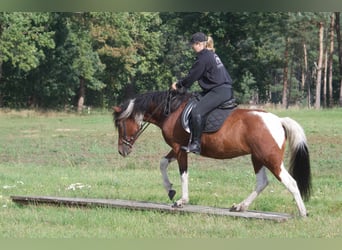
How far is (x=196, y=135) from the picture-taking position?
812 centimetres

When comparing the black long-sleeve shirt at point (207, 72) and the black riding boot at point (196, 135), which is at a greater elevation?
the black long-sleeve shirt at point (207, 72)

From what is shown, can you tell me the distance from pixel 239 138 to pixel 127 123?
70.7 inches

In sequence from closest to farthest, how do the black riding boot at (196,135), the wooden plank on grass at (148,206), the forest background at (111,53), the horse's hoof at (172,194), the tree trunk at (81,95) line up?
the wooden plank on grass at (148,206)
the black riding boot at (196,135)
the horse's hoof at (172,194)
the forest background at (111,53)
the tree trunk at (81,95)

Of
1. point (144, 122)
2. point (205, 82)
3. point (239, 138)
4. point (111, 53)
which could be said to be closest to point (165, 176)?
point (144, 122)

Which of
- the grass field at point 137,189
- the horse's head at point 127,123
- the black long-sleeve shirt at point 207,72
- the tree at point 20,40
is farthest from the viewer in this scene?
the tree at point 20,40

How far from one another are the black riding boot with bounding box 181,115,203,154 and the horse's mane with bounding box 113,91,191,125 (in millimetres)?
615

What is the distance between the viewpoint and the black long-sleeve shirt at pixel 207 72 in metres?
7.93

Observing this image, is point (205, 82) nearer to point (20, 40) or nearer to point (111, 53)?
point (20, 40)

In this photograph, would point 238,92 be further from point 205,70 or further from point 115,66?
point 205,70

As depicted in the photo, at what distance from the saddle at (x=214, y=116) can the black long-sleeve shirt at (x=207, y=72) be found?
29 centimetres

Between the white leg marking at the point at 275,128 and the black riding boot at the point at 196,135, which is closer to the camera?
the white leg marking at the point at 275,128

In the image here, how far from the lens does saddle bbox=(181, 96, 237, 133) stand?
8.10 metres

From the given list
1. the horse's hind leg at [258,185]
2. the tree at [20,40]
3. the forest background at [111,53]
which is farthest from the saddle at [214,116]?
the forest background at [111,53]

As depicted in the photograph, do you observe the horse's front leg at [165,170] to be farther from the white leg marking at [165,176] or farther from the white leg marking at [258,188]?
the white leg marking at [258,188]
